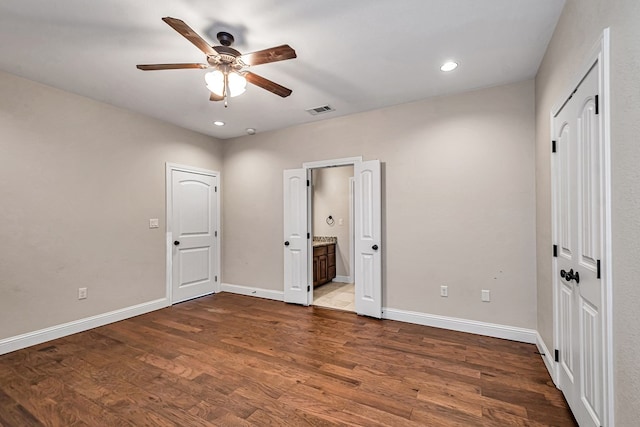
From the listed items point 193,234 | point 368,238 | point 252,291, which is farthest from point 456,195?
point 193,234

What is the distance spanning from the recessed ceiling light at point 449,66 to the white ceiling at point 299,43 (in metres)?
0.05

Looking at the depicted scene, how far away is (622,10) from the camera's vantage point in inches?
49.3

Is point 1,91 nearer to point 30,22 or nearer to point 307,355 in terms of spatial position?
point 30,22

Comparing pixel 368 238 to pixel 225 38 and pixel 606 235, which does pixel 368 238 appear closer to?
pixel 606 235

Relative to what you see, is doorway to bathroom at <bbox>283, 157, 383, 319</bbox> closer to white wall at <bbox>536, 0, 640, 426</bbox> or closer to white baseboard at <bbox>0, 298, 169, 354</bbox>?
white baseboard at <bbox>0, 298, 169, 354</bbox>

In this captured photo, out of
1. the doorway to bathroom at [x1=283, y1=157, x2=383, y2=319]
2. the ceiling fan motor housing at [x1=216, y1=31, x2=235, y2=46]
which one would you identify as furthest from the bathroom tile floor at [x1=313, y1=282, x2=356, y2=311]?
the ceiling fan motor housing at [x1=216, y1=31, x2=235, y2=46]

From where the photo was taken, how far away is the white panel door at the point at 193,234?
14.9ft

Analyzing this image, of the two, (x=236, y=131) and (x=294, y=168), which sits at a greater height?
(x=236, y=131)

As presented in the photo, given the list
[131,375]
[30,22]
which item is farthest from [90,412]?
[30,22]

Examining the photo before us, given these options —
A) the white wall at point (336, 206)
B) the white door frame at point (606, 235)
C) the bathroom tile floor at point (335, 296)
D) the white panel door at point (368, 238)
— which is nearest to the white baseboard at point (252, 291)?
the bathroom tile floor at point (335, 296)

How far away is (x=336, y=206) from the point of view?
20.1ft

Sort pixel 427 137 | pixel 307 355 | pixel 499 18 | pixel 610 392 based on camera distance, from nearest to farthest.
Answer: pixel 610 392 < pixel 499 18 < pixel 307 355 < pixel 427 137

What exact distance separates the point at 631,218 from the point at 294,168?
388 centimetres

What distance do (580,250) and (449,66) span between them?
6.52 ft
